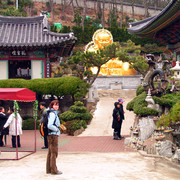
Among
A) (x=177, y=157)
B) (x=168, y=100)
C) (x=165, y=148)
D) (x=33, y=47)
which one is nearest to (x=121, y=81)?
(x=33, y=47)

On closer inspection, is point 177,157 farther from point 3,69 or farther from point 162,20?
point 3,69

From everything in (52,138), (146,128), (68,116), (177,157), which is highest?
(52,138)

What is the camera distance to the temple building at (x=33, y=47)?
18453 millimetres

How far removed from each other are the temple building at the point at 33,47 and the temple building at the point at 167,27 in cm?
492

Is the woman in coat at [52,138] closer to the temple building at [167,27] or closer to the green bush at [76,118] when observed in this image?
the temple building at [167,27]

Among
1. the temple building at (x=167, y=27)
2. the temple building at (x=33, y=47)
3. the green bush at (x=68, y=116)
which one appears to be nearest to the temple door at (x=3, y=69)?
the temple building at (x=33, y=47)

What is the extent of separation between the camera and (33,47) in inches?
734

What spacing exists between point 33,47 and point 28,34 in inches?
84.1

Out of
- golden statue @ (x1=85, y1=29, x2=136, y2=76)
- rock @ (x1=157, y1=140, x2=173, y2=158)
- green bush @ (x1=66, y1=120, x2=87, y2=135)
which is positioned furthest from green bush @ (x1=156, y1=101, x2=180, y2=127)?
golden statue @ (x1=85, y1=29, x2=136, y2=76)

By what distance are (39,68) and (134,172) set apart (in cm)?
1414

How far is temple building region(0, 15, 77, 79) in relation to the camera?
18.5 metres

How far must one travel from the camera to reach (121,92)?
2545 centimetres

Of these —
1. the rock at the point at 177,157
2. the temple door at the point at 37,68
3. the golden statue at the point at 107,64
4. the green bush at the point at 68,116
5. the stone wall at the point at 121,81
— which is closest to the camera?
the rock at the point at 177,157

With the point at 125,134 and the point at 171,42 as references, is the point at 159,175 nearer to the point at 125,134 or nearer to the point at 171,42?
the point at 125,134
